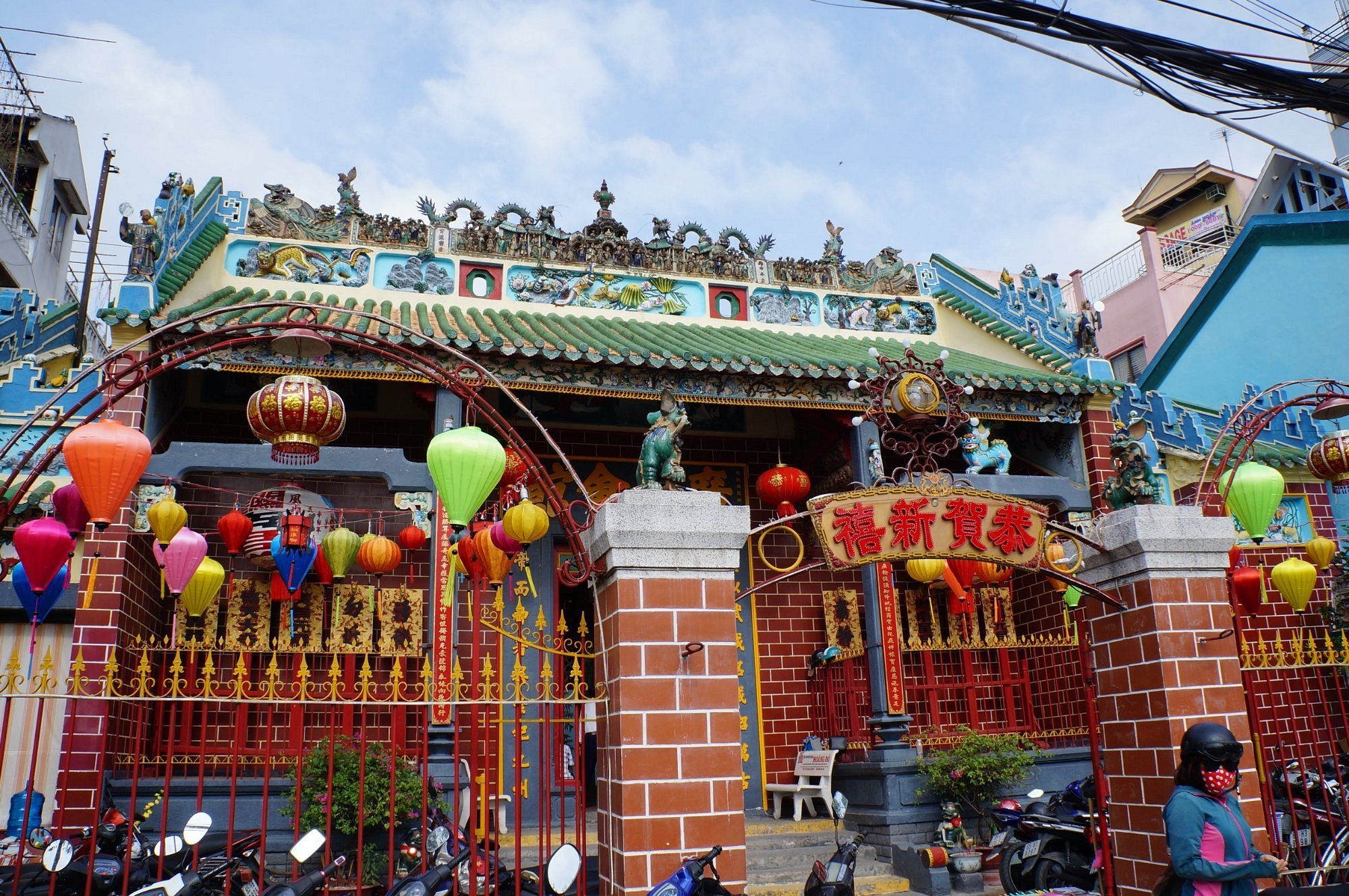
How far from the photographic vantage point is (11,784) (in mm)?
8492

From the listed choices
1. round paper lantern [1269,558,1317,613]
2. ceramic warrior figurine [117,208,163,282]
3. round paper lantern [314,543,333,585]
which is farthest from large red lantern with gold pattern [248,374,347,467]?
round paper lantern [1269,558,1317,613]

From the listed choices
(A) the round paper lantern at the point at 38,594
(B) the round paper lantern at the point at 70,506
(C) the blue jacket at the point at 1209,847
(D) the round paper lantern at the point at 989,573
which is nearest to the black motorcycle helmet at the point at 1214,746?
(C) the blue jacket at the point at 1209,847

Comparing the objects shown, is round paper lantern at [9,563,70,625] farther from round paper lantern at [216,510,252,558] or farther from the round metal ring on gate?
the round metal ring on gate

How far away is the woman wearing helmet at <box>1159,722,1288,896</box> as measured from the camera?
13.6 ft

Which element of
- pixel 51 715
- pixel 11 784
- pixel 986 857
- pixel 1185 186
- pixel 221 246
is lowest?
pixel 986 857

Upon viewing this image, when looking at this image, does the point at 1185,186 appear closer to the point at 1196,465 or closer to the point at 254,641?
the point at 1196,465

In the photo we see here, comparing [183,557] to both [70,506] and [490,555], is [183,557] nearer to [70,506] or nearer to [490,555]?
[70,506]

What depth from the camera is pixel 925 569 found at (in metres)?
10.2

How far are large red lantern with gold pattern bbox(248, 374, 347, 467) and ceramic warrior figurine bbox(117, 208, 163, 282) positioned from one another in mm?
3771

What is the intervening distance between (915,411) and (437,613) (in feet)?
14.9

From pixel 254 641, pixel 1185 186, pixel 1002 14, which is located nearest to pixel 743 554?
pixel 254 641

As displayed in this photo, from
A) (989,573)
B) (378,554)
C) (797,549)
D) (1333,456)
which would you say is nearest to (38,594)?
(378,554)

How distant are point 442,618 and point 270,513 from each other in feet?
6.19

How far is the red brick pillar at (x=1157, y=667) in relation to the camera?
5.79 metres
